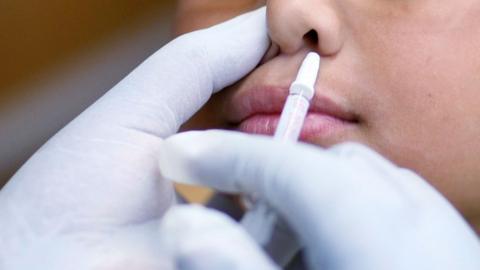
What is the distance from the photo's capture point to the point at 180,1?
1067mm

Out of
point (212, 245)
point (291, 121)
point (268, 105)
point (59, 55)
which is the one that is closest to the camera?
point (212, 245)

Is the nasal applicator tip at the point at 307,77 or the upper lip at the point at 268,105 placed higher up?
the nasal applicator tip at the point at 307,77

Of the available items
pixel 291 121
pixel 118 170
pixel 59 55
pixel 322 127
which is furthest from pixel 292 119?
pixel 59 55

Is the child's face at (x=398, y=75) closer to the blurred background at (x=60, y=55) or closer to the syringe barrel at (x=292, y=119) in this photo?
the syringe barrel at (x=292, y=119)

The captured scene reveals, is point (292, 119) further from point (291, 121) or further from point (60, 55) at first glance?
point (60, 55)

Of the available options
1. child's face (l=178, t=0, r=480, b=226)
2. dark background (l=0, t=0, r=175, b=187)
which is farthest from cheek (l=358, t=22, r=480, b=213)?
dark background (l=0, t=0, r=175, b=187)

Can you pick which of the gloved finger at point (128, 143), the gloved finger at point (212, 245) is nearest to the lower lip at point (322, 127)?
the gloved finger at point (128, 143)

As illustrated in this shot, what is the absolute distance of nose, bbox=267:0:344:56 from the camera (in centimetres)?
71

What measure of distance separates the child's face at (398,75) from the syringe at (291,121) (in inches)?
1.2

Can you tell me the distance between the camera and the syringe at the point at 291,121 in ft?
1.83

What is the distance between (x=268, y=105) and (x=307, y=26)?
0.12 meters

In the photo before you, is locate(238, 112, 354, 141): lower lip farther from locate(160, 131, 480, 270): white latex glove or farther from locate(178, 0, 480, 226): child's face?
locate(160, 131, 480, 270): white latex glove

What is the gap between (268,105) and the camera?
0.79 metres

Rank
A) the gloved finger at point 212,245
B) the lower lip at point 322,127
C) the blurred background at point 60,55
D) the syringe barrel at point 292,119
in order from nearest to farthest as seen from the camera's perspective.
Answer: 1. the gloved finger at point 212,245
2. the syringe barrel at point 292,119
3. the lower lip at point 322,127
4. the blurred background at point 60,55
